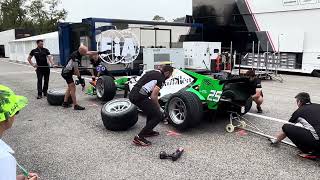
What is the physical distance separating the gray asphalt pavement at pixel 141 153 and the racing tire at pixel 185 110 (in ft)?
0.68

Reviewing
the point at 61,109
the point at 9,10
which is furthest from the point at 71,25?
the point at 9,10

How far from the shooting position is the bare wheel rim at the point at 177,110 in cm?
635

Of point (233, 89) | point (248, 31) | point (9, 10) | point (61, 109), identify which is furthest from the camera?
point (9, 10)

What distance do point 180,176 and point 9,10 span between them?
76.2 metres

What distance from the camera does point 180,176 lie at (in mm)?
4406

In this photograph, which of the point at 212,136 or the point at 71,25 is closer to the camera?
the point at 212,136

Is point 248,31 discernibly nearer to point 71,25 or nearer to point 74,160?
point 71,25

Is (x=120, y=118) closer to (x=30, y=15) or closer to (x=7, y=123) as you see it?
(x=7, y=123)

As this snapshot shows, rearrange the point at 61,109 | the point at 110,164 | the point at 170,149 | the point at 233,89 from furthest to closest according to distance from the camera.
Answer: the point at 61,109, the point at 233,89, the point at 170,149, the point at 110,164

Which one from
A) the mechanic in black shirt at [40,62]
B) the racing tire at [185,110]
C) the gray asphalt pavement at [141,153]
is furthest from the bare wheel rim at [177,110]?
the mechanic in black shirt at [40,62]

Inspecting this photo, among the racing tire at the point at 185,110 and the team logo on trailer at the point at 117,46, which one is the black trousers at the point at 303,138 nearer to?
the racing tire at the point at 185,110

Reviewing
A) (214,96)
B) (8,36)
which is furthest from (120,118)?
(8,36)

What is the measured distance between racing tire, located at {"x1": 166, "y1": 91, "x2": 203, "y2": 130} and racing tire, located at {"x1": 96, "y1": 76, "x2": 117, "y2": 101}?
2.90 meters

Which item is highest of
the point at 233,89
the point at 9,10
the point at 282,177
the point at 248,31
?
the point at 9,10
